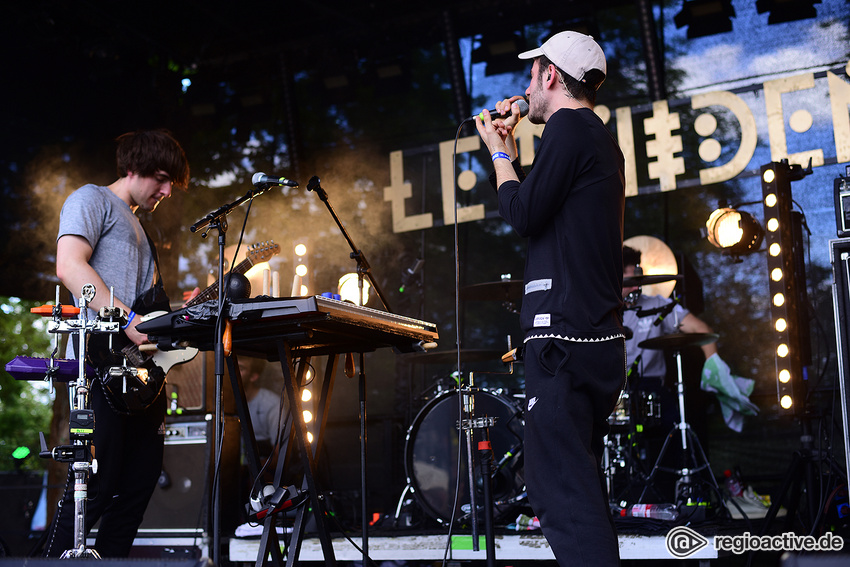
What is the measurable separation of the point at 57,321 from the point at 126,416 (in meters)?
0.42

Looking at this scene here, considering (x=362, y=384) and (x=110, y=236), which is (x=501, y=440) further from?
(x=110, y=236)

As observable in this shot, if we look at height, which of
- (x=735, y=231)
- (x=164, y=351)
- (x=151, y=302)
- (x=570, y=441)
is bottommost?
(x=570, y=441)

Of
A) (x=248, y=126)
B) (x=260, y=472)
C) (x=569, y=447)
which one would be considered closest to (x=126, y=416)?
(x=260, y=472)

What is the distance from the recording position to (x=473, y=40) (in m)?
6.70

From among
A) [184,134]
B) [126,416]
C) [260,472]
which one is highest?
[184,134]

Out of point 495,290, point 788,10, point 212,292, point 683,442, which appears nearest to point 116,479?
point 212,292

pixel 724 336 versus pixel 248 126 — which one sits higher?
pixel 248 126

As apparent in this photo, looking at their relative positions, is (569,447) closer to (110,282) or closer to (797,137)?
(110,282)

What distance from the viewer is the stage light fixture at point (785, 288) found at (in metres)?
3.98

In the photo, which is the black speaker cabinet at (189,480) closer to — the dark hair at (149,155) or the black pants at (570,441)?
the dark hair at (149,155)

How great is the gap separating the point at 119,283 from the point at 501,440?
2383 millimetres

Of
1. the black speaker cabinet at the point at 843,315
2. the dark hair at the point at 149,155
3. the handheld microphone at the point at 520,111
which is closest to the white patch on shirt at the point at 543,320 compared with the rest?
the handheld microphone at the point at 520,111

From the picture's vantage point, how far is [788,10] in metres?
5.83

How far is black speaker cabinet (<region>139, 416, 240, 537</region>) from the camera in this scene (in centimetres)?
443
